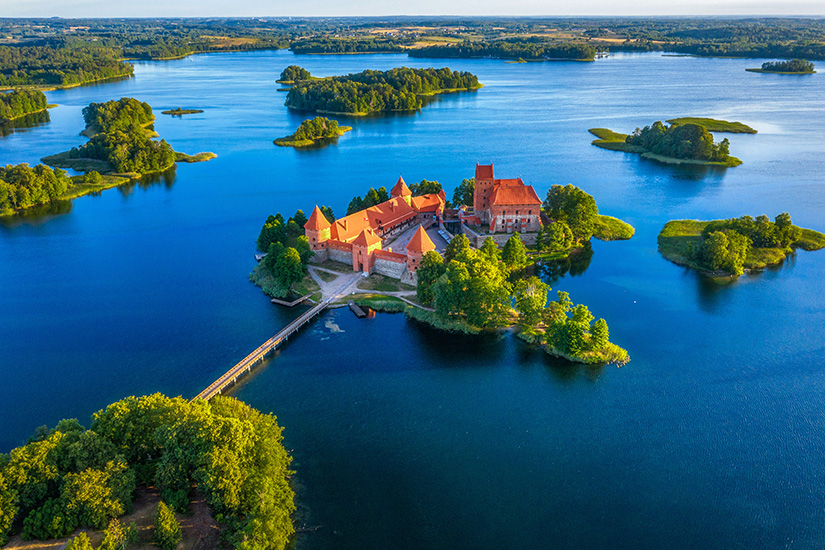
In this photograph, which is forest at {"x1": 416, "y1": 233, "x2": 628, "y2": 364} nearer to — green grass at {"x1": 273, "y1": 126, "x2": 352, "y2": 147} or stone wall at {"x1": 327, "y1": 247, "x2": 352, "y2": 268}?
stone wall at {"x1": 327, "y1": 247, "x2": 352, "y2": 268}

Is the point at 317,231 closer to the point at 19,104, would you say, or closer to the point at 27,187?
the point at 27,187

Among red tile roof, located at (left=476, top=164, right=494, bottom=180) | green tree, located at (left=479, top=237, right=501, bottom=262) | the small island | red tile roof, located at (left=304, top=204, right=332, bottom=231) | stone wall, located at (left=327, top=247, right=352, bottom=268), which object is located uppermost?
the small island

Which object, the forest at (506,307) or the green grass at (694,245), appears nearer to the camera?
the forest at (506,307)

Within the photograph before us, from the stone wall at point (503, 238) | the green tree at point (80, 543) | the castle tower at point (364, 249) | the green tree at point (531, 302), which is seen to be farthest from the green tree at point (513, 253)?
the green tree at point (80, 543)

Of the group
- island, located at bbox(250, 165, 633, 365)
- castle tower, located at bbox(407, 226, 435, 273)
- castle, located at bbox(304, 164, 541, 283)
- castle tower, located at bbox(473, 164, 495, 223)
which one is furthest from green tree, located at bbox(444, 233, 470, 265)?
castle tower, located at bbox(473, 164, 495, 223)

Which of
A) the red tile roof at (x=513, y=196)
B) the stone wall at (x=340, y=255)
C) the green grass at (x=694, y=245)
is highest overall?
the red tile roof at (x=513, y=196)

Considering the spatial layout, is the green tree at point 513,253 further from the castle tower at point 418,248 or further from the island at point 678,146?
the island at point 678,146

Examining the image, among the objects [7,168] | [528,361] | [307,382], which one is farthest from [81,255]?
[528,361]
